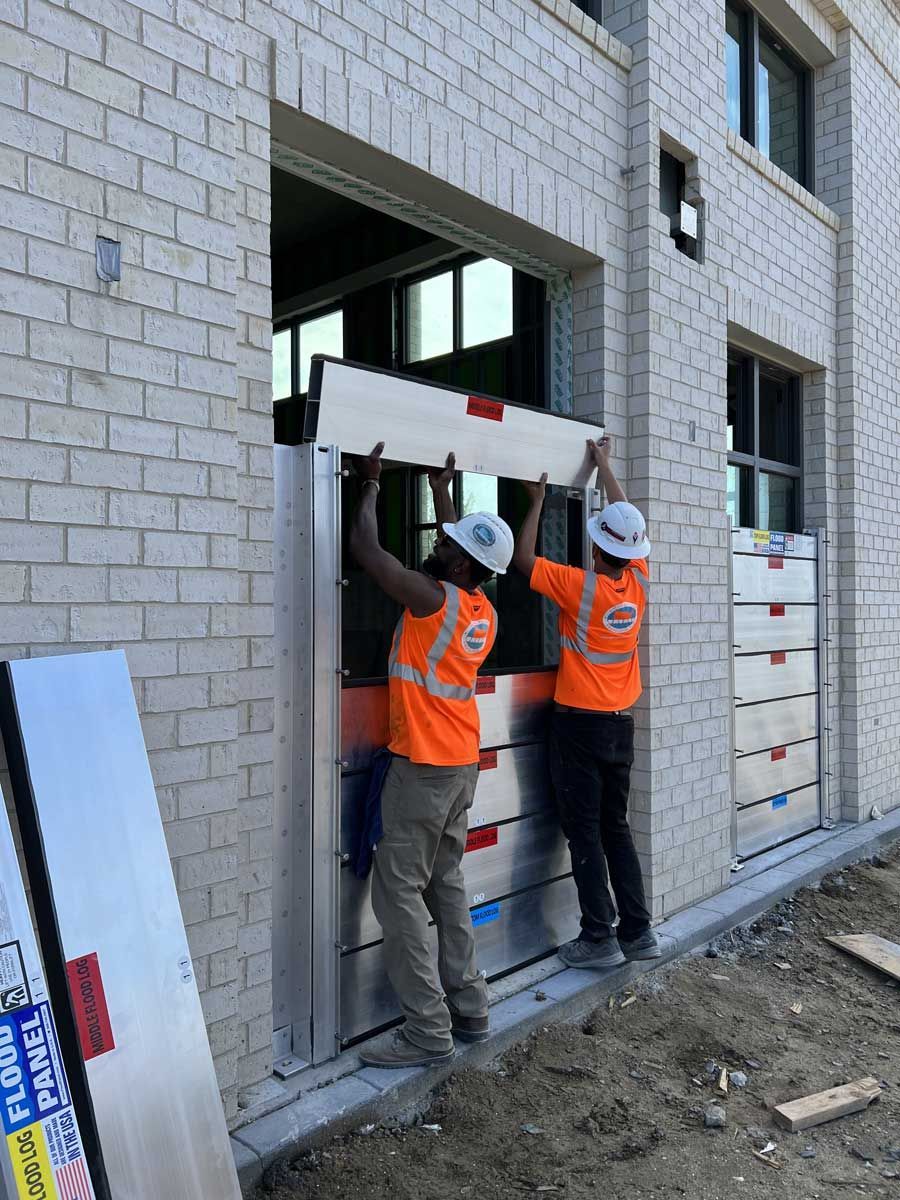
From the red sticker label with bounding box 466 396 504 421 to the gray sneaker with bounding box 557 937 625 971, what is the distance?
2734 mm

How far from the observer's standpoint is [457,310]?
7.54 m

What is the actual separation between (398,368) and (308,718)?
508 centimetres

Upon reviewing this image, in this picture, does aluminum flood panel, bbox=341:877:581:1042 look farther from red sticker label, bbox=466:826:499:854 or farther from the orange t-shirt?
the orange t-shirt

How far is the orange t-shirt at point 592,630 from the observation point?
5016 mm

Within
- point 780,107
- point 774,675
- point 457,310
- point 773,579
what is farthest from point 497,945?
point 780,107

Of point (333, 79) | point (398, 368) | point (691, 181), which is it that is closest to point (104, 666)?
point (333, 79)

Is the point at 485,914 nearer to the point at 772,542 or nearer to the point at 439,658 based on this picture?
the point at 439,658

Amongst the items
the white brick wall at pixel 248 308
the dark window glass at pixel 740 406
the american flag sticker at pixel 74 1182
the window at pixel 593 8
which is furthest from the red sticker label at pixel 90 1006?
the dark window glass at pixel 740 406

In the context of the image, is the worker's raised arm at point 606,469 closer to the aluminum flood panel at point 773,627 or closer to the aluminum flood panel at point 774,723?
the aluminum flood panel at point 773,627

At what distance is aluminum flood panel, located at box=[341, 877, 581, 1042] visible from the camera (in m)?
4.17

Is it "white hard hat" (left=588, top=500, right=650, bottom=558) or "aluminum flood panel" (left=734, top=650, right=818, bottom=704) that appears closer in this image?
"white hard hat" (left=588, top=500, right=650, bottom=558)

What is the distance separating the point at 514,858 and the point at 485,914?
1.07 feet

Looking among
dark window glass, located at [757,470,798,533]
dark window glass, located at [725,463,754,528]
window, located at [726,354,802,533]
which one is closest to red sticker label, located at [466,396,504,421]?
window, located at [726,354,802,533]

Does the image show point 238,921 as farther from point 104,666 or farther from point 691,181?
point 691,181
